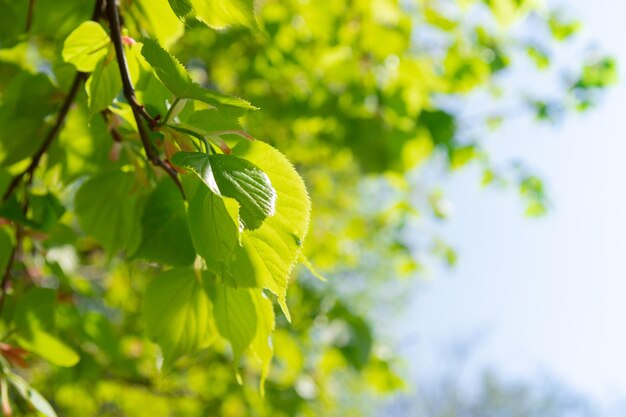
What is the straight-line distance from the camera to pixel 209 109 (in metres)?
0.59

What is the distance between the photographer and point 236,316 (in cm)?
60

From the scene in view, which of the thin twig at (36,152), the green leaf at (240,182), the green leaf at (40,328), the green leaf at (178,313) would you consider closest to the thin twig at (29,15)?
the thin twig at (36,152)

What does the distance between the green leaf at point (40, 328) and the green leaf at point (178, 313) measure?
0.24m

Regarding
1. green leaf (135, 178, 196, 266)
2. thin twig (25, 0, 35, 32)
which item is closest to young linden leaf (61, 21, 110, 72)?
green leaf (135, 178, 196, 266)

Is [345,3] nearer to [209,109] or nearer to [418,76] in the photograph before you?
[418,76]

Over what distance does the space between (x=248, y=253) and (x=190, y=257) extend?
0.14 m

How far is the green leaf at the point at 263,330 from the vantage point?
2.02 feet

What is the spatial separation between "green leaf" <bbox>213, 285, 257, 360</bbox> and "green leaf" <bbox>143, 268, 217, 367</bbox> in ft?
A: 0.13

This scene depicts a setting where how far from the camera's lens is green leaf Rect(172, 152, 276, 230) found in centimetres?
43

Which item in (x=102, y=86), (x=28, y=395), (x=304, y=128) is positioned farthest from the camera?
(x=304, y=128)

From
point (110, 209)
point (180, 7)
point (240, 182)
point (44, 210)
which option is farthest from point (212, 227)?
point (44, 210)

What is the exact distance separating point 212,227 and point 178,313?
0.20 metres

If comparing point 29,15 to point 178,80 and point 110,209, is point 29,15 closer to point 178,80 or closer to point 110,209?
point 110,209

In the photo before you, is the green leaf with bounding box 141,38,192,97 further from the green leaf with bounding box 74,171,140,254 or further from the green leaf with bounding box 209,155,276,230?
the green leaf with bounding box 74,171,140,254
